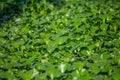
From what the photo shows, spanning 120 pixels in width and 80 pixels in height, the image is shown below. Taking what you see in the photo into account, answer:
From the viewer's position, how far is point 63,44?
3387 millimetres


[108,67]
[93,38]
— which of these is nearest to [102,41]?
[93,38]

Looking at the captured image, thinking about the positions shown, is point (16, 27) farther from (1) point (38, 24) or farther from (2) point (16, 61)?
(2) point (16, 61)

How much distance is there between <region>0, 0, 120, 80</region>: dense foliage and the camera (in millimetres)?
2631

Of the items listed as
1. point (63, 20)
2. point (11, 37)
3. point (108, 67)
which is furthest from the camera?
point (63, 20)

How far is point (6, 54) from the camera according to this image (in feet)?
11.0

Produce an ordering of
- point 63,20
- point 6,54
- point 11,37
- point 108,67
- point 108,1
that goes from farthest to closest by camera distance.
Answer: point 108,1 < point 63,20 < point 11,37 < point 6,54 < point 108,67

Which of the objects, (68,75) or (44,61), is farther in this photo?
(44,61)

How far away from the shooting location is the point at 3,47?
363cm

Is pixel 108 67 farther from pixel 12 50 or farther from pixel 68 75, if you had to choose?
pixel 12 50

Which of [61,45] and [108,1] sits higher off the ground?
[108,1]

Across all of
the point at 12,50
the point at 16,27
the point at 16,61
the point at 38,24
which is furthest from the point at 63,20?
the point at 16,61

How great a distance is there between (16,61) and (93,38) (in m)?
1.12

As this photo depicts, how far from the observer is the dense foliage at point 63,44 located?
2631mm

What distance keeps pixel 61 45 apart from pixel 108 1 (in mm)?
2678
